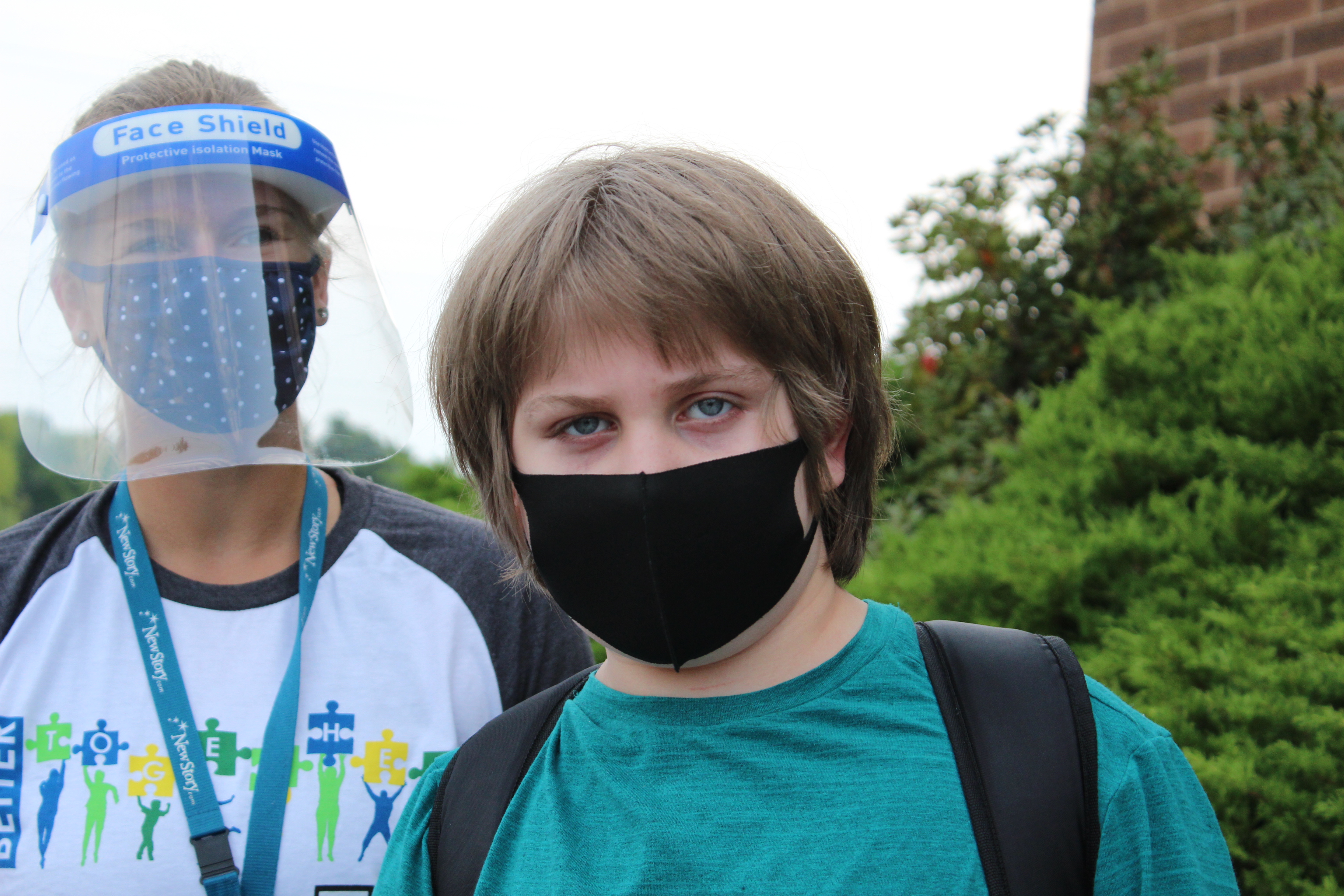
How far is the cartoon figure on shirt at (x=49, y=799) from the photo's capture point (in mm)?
1708

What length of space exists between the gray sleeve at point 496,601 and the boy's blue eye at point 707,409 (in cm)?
64

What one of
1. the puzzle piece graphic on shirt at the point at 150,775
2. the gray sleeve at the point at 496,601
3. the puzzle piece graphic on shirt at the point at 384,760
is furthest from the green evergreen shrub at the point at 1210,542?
the puzzle piece graphic on shirt at the point at 150,775

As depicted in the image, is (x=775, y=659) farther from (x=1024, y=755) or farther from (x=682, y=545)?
(x=1024, y=755)

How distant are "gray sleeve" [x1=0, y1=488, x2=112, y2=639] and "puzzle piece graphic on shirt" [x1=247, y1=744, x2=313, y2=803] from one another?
51cm

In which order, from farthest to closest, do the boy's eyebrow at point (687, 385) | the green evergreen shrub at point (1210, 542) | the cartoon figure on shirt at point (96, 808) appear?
the green evergreen shrub at point (1210, 542) → the cartoon figure on shirt at point (96, 808) → the boy's eyebrow at point (687, 385)

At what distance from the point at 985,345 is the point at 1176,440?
1452 mm

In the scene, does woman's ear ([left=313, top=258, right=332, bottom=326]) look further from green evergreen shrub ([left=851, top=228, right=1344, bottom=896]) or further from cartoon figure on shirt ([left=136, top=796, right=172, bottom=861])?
green evergreen shrub ([left=851, top=228, right=1344, bottom=896])

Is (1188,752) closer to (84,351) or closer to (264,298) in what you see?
(264,298)

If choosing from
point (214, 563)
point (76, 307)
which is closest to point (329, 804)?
point (214, 563)

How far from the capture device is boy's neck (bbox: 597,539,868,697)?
1.49m

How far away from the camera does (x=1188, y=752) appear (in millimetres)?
2033

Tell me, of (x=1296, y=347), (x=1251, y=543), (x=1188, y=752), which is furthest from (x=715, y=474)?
(x=1296, y=347)

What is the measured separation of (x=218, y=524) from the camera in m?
1.99

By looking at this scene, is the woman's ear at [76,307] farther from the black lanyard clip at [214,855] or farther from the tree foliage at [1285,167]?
the tree foliage at [1285,167]
